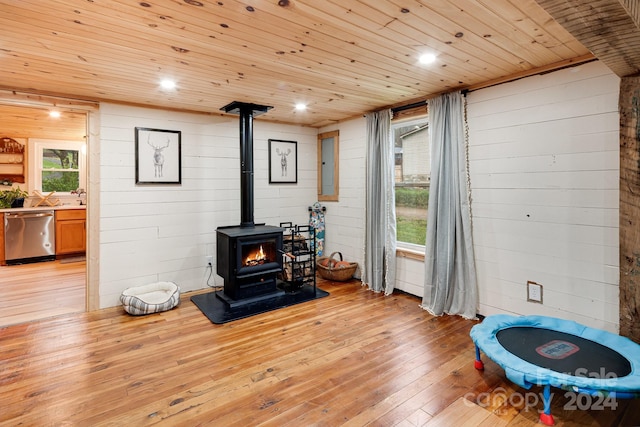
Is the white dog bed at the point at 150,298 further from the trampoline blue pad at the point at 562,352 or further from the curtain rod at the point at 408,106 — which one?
the curtain rod at the point at 408,106

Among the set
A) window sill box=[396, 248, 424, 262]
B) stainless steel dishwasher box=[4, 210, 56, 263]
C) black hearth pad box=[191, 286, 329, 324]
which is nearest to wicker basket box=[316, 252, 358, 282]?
black hearth pad box=[191, 286, 329, 324]

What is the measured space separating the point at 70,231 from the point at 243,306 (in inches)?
173

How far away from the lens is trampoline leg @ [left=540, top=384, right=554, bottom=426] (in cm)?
191

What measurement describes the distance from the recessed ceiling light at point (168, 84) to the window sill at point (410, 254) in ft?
10.3

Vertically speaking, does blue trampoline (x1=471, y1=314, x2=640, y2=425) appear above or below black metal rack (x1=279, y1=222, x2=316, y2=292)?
below

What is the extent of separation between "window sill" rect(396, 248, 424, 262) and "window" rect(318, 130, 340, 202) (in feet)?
4.49

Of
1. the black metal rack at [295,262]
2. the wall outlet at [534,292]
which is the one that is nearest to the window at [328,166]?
the black metal rack at [295,262]

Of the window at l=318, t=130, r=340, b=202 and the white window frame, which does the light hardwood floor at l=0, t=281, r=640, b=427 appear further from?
the white window frame

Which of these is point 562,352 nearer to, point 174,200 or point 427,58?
point 427,58

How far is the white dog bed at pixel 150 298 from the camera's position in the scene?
3.52 metres

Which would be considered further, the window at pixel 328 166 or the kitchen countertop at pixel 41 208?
the kitchen countertop at pixel 41 208

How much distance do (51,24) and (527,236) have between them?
3.86 meters

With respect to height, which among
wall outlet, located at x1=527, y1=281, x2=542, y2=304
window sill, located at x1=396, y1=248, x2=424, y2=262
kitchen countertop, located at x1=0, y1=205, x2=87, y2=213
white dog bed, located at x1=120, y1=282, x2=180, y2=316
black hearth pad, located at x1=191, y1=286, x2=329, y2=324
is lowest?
black hearth pad, located at x1=191, y1=286, x2=329, y2=324

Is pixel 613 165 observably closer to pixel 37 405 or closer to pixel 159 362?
pixel 159 362
